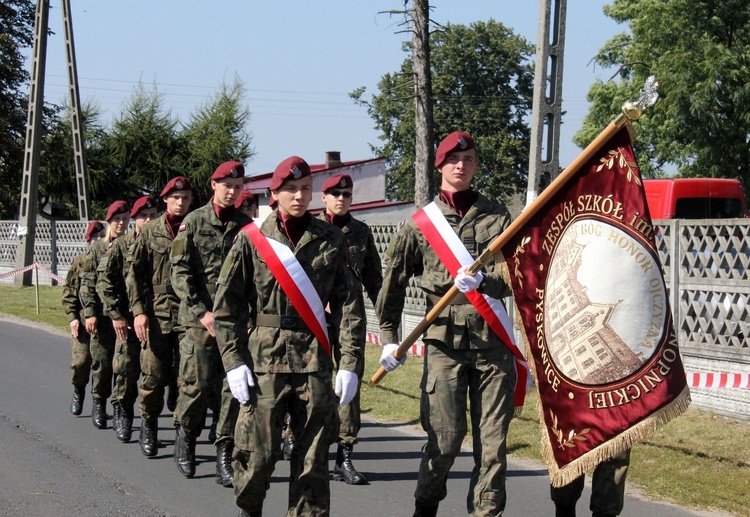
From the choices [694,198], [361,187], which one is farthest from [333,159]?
[694,198]

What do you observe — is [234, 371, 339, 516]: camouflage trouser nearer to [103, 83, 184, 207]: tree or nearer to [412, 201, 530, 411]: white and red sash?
[412, 201, 530, 411]: white and red sash

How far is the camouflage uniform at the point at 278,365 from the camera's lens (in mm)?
5375

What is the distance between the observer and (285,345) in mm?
5410

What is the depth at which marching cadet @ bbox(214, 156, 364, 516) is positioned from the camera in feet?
17.6

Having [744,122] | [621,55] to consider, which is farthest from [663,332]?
[621,55]

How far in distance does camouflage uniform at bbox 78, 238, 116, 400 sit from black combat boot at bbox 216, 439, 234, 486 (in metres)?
2.63

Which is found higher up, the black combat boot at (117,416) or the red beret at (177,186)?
the red beret at (177,186)

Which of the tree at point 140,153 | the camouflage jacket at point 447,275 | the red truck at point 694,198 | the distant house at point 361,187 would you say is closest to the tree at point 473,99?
the distant house at point 361,187

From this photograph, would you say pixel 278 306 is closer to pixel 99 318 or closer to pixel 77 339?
pixel 99 318

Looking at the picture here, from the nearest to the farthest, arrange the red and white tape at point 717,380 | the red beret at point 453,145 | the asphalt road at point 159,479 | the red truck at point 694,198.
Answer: the red beret at point 453,145 < the asphalt road at point 159,479 < the red and white tape at point 717,380 < the red truck at point 694,198

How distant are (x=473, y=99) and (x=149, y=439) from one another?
2133 inches

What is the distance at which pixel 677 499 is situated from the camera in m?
6.89

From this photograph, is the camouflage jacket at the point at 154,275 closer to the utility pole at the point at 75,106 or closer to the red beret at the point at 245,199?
the red beret at the point at 245,199

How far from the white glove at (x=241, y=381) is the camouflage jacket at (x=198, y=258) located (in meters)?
2.01
